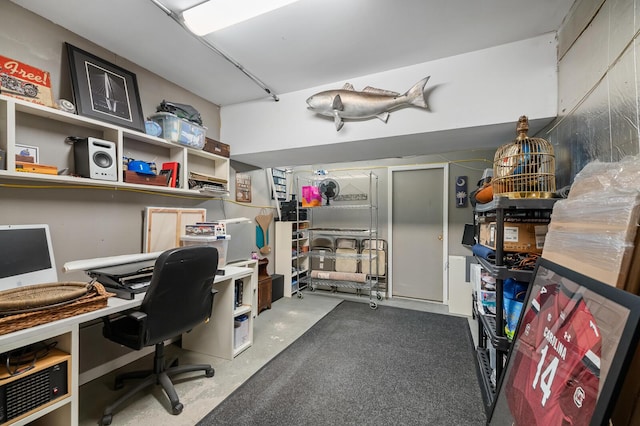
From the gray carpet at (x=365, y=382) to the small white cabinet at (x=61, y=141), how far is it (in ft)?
5.45

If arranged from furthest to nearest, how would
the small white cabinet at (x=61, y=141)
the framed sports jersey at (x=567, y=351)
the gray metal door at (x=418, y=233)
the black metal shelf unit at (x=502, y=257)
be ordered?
the gray metal door at (x=418, y=233), the small white cabinet at (x=61, y=141), the black metal shelf unit at (x=502, y=257), the framed sports jersey at (x=567, y=351)

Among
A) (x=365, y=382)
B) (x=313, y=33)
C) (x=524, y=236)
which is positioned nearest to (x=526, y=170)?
(x=524, y=236)

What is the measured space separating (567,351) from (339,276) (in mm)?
3363

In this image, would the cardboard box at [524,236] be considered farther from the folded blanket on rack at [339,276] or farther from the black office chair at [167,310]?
the folded blanket on rack at [339,276]

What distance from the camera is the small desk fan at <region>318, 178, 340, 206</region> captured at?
4062 millimetres

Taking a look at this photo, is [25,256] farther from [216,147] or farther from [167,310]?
[216,147]

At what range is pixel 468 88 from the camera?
199 cm

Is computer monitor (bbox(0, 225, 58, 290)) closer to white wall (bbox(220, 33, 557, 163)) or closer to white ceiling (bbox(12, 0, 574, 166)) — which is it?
white ceiling (bbox(12, 0, 574, 166))

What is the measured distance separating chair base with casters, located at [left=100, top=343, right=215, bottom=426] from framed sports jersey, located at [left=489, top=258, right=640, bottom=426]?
1.75 metres

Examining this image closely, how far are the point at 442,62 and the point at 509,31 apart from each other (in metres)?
0.43

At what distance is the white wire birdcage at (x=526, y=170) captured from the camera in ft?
4.37

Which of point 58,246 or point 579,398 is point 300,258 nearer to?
point 58,246

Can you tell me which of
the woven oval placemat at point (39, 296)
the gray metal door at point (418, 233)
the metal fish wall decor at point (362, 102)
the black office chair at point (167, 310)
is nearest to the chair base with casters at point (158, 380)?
the black office chair at point (167, 310)

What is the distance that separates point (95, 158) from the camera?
5.73ft
